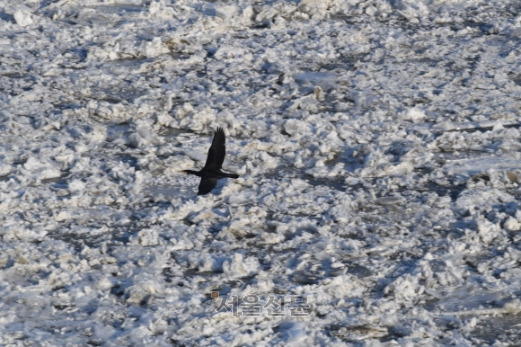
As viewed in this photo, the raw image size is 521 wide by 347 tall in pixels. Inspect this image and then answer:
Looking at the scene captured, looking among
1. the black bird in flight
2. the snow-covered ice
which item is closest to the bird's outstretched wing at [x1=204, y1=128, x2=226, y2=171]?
the black bird in flight

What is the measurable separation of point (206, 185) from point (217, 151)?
0.27 metres

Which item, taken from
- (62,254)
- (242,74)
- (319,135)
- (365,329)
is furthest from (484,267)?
(242,74)

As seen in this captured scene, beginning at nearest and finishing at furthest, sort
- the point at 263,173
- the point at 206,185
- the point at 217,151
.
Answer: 1. the point at 217,151
2. the point at 206,185
3. the point at 263,173

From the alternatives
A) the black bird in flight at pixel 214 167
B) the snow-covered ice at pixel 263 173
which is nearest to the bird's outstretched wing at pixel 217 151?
the black bird in flight at pixel 214 167

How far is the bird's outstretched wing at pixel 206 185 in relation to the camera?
6.52 meters

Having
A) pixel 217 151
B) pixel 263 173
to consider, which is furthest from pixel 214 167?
pixel 263 173

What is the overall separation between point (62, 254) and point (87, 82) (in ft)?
8.62

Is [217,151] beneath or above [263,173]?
above

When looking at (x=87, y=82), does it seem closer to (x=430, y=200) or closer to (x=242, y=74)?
(x=242, y=74)

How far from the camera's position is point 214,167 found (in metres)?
6.47

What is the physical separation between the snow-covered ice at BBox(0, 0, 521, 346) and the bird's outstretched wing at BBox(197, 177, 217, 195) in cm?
23

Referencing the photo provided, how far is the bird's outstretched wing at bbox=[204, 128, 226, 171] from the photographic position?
6.35 metres

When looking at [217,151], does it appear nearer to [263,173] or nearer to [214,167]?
[214,167]

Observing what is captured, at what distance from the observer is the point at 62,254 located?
6.17 m
